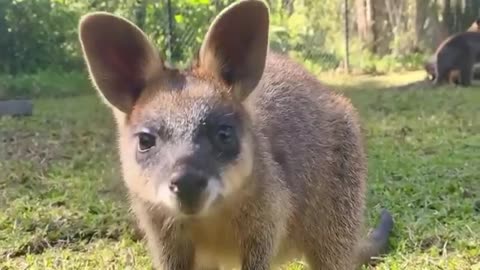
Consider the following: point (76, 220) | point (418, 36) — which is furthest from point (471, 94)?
point (76, 220)

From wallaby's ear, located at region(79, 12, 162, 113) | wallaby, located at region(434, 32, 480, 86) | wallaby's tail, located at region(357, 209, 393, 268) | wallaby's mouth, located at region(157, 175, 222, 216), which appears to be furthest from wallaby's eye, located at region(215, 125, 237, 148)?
wallaby, located at region(434, 32, 480, 86)

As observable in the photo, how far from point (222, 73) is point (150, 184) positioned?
39 centimetres

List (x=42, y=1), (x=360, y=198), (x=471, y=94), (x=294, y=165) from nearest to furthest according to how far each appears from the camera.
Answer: (x=294, y=165) < (x=360, y=198) < (x=471, y=94) < (x=42, y=1)

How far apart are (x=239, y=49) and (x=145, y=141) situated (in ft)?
1.19

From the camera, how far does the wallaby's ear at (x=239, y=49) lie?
7.32ft

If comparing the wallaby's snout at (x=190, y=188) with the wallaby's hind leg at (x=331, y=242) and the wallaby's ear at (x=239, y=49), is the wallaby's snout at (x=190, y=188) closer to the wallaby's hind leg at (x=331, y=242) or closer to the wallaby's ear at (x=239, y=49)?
the wallaby's ear at (x=239, y=49)

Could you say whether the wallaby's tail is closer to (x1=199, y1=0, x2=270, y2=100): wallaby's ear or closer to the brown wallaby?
the brown wallaby

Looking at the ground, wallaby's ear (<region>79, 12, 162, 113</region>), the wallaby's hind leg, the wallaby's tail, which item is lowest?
the ground

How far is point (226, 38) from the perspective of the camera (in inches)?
88.8

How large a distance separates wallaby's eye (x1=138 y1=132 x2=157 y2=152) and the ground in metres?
0.99

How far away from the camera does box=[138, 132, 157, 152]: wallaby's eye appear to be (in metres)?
2.10

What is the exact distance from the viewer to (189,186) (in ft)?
6.20

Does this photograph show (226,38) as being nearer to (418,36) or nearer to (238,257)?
(238,257)

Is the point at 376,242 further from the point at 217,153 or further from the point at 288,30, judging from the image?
the point at 288,30
